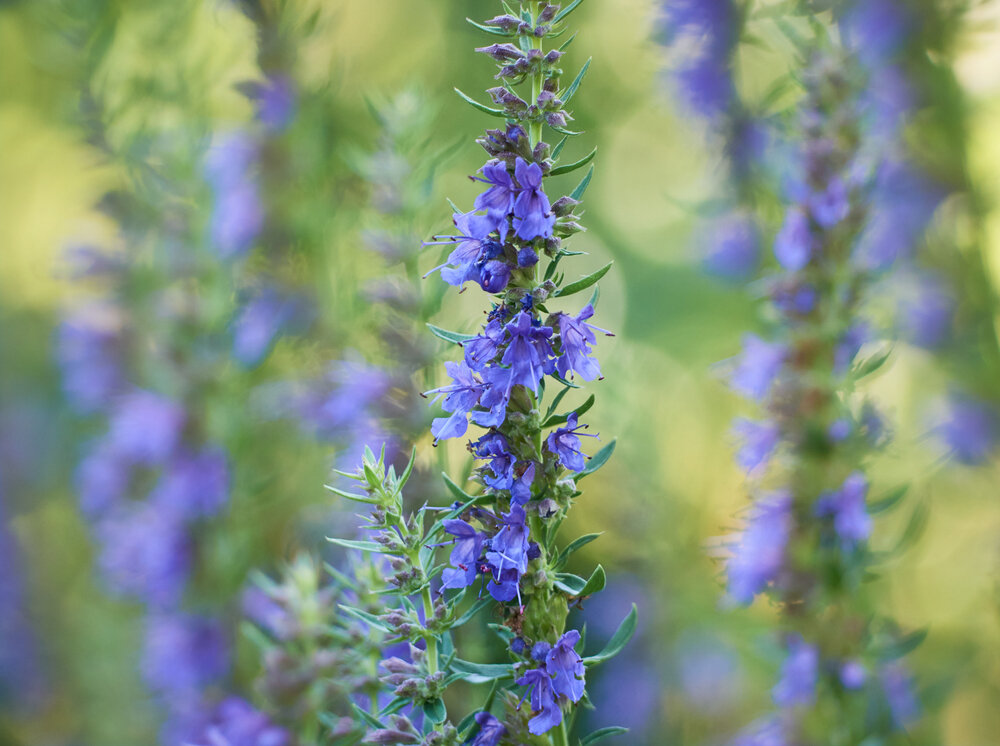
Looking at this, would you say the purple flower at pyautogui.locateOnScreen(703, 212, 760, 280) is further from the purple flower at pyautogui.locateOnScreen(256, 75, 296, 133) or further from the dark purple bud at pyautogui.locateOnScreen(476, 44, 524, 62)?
the dark purple bud at pyautogui.locateOnScreen(476, 44, 524, 62)

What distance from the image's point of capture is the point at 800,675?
1.52 meters

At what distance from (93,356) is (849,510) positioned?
2601mm

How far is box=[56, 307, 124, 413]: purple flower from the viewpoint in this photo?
2.94 meters

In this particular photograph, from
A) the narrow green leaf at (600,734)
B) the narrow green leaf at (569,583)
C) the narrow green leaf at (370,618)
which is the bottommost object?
the narrow green leaf at (600,734)

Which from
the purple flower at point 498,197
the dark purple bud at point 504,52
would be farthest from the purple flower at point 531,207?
the dark purple bud at point 504,52

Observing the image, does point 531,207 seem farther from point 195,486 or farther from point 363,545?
point 195,486

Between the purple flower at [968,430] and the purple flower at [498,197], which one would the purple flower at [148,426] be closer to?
the purple flower at [498,197]

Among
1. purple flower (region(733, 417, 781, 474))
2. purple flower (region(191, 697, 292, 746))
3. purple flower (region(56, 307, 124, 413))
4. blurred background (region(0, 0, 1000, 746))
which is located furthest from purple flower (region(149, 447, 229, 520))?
purple flower (region(733, 417, 781, 474))

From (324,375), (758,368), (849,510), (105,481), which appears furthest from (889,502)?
(105,481)

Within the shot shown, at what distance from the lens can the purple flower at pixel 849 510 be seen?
4.80 feet

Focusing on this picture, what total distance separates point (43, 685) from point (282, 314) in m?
1.89

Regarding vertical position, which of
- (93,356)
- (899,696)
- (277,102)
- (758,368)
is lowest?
(899,696)

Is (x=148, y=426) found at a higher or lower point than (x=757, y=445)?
higher

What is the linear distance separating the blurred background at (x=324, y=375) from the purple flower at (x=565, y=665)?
72 centimetres
